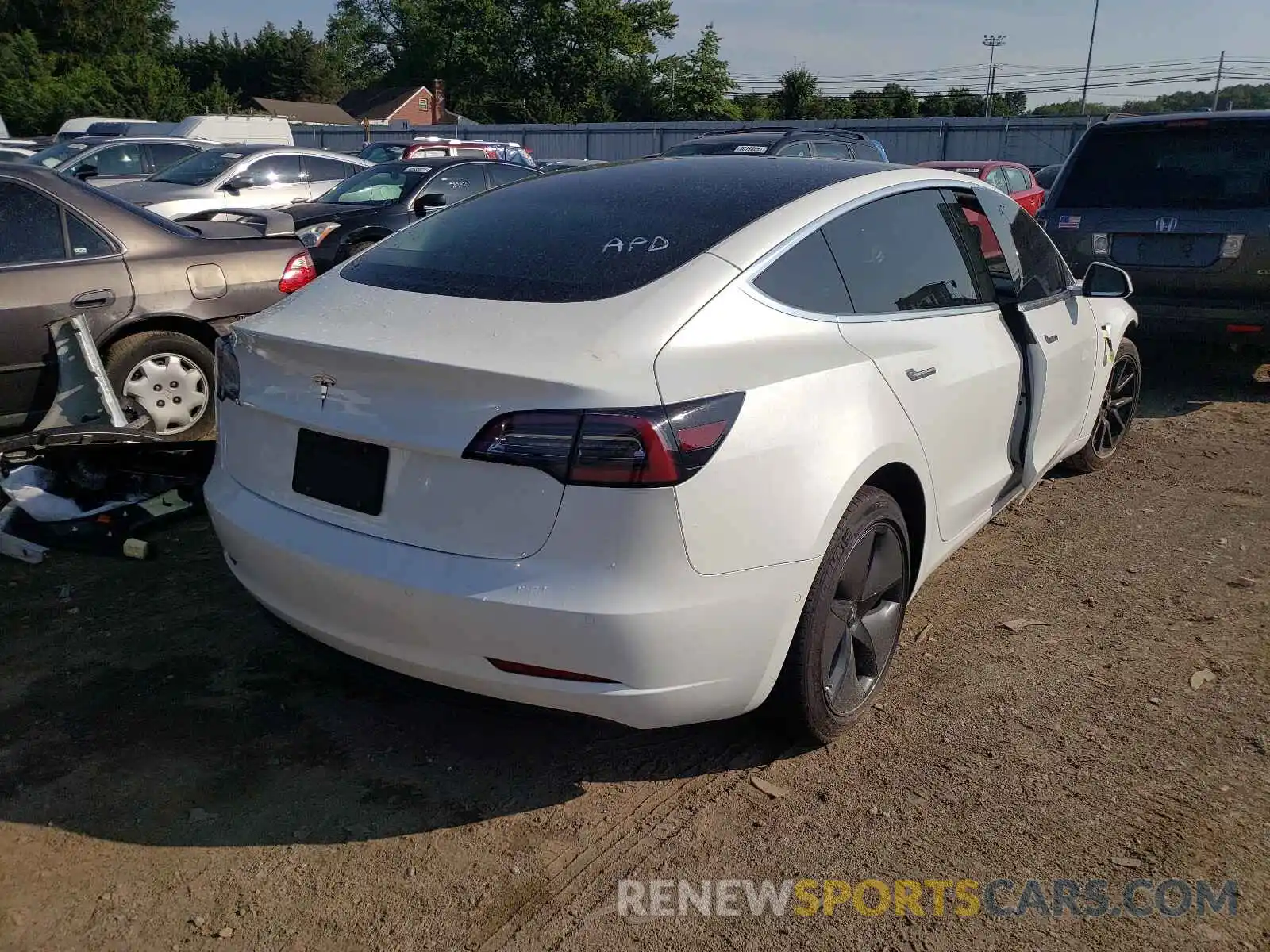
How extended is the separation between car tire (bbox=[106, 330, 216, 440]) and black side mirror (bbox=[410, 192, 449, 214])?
522 centimetres

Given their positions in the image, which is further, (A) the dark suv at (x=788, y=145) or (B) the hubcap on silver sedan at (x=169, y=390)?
(A) the dark suv at (x=788, y=145)

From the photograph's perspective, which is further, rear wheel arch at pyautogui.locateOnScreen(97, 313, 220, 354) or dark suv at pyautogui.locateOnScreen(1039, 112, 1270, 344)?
dark suv at pyautogui.locateOnScreen(1039, 112, 1270, 344)

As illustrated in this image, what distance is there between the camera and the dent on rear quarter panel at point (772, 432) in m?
2.47

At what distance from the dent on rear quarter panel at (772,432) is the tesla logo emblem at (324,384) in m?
0.84

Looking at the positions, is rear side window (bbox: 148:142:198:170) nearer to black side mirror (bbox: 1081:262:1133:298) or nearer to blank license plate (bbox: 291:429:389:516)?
black side mirror (bbox: 1081:262:1133:298)

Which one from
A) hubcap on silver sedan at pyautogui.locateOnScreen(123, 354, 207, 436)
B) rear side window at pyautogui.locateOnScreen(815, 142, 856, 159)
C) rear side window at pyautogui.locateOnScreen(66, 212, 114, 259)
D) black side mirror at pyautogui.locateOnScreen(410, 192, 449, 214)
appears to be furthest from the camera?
rear side window at pyautogui.locateOnScreen(815, 142, 856, 159)

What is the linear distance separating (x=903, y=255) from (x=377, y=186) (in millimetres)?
8954

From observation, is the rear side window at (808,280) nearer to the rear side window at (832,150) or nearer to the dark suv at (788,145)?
the dark suv at (788,145)

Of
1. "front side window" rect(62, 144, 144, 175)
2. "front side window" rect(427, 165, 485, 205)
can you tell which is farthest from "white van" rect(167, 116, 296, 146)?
"front side window" rect(427, 165, 485, 205)

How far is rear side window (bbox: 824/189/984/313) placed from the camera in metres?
3.21

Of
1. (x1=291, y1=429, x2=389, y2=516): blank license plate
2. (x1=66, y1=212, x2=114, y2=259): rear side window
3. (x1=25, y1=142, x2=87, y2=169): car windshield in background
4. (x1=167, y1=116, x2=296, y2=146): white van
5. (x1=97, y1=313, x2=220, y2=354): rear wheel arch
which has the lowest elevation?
(x1=97, y1=313, x2=220, y2=354): rear wheel arch

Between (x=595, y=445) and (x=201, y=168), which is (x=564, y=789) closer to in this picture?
(x=595, y=445)

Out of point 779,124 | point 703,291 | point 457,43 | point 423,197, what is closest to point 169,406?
point 703,291

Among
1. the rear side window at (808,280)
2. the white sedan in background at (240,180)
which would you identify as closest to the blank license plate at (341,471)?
the rear side window at (808,280)
